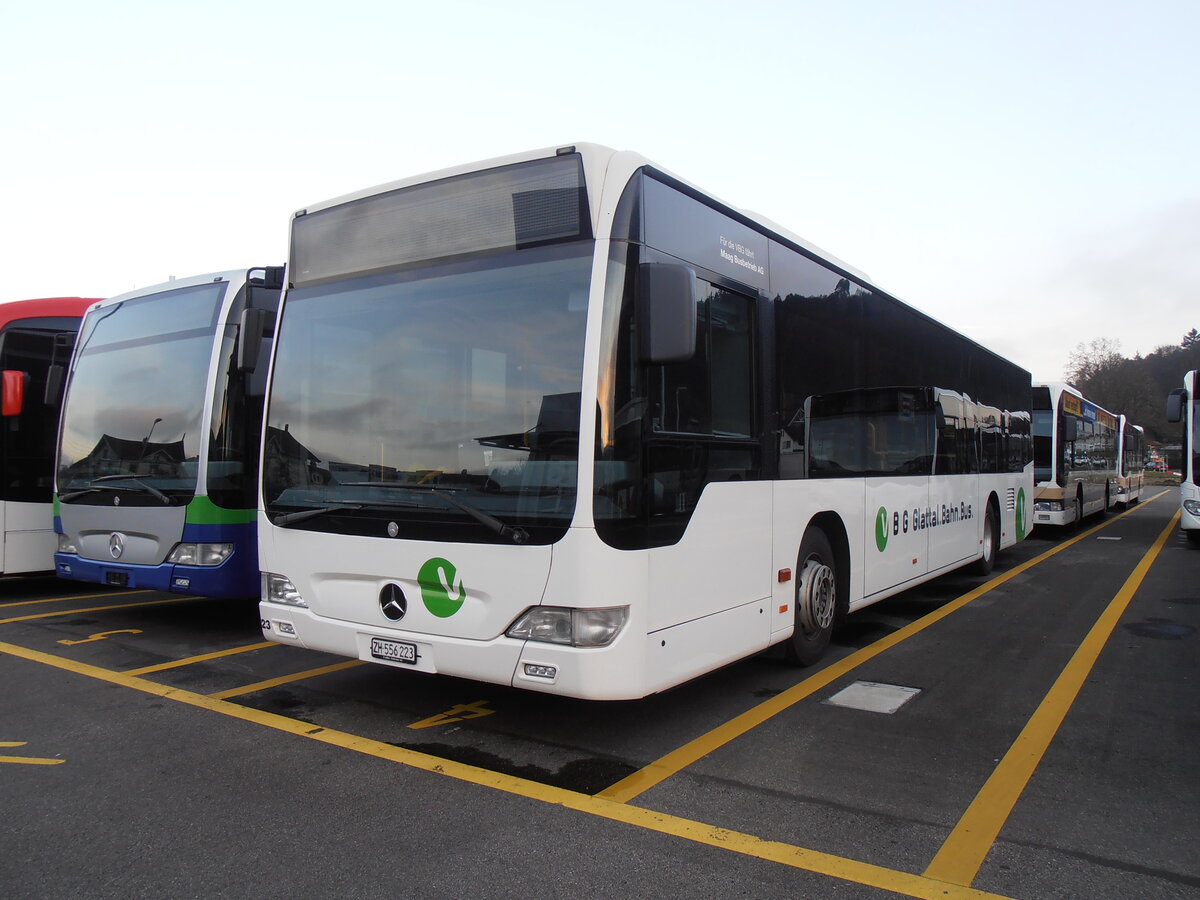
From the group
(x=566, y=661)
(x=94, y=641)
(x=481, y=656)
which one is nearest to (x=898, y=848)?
(x=566, y=661)

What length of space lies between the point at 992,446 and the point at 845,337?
5.71m

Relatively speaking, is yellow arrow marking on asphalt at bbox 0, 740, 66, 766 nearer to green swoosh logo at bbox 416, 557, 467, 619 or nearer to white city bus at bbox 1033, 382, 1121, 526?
green swoosh logo at bbox 416, 557, 467, 619

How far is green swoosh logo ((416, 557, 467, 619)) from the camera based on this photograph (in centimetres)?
445

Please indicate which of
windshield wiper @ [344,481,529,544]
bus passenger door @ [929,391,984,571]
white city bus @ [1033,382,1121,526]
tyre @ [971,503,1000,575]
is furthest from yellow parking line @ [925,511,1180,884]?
white city bus @ [1033,382,1121,526]

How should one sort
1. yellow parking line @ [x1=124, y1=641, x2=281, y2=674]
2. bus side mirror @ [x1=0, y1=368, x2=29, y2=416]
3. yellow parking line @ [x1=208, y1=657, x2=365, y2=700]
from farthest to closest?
bus side mirror @ [x1=0, y1=368, x2=29, y2=416]
yellow parking line @ [x1=124, y1=641, x2=281, y2=674]
yellow parking line @ [x1=208, y1=657, x2=365, y2=700]

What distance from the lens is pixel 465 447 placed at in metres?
4.43

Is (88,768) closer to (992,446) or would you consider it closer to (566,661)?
(566,661)

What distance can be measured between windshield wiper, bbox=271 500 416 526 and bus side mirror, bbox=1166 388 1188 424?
49.8ft

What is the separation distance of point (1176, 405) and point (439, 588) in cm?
1538

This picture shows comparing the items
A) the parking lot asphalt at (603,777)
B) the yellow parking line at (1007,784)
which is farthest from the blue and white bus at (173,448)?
the yellow parking line at (1007,784)

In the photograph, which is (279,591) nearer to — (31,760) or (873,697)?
(31,760)

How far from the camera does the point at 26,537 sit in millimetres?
8984

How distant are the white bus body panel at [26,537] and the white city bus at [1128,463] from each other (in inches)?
1103

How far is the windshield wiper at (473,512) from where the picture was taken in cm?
421
